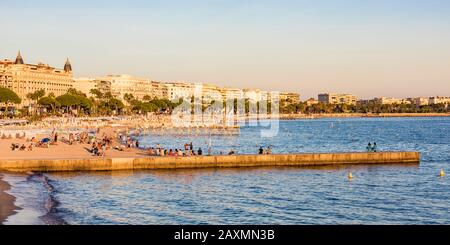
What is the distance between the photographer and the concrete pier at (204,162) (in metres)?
38.9

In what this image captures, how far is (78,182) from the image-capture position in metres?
34.9

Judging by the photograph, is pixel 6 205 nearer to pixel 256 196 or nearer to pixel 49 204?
pixel 49 204

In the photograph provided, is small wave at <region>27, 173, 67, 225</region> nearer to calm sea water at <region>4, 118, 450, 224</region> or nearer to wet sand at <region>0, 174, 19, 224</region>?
calm sea water at <region>4, 118, 450, 224</region>

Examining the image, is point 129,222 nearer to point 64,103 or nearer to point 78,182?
point 78,182

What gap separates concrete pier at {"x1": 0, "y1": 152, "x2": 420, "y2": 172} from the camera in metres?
38.9

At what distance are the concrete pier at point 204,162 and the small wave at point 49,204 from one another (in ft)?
5.77

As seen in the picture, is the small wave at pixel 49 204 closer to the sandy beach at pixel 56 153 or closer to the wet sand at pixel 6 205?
the wet sand at pixel 6 205

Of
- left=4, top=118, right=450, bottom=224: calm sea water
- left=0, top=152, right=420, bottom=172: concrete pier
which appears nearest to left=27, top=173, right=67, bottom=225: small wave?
left=4, top=118, right=450, bottom=224: calm sea water

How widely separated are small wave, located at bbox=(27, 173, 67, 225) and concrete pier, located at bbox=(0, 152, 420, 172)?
5.77 feet

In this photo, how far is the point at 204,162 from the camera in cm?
4303

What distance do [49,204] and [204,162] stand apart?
17.2 m

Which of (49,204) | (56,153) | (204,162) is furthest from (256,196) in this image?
(56,153)

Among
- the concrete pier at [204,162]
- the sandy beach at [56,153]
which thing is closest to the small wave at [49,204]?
the concrete pier at [204,162]
